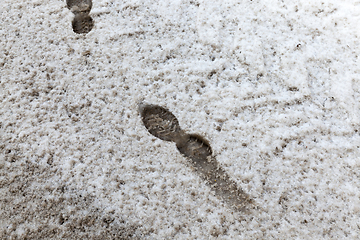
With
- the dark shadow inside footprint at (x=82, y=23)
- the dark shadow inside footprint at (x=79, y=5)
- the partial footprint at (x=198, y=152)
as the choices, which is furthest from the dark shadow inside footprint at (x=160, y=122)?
the dark shadow inside footprint at (x=79, y=5)

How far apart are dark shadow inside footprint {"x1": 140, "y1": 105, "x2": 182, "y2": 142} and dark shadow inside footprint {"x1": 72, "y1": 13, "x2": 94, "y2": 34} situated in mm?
499

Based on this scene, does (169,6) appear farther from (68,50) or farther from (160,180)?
(160,180)

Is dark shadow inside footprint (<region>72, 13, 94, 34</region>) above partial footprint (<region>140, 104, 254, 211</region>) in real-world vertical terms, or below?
above

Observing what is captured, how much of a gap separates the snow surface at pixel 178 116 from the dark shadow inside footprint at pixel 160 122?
0.03 meters

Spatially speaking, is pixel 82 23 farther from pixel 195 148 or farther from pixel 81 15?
pixel 195 148

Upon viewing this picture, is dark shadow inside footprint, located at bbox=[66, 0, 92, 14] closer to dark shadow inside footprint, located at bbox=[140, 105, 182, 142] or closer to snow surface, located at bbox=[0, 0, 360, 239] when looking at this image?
snow surface, located at bbox=[0, 0, 360, 239]

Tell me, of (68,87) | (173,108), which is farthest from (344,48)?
(68,87)

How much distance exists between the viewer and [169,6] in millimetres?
1453

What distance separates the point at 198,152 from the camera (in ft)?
3.86

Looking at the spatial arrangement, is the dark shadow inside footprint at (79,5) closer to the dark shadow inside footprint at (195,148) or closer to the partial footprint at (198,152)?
the partial footprint at (198,152)

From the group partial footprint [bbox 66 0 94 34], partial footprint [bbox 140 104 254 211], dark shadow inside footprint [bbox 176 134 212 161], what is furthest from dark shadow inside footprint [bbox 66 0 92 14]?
dark shadow inside footprint [bbox 176 134 212 161]

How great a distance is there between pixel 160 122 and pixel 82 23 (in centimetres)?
64

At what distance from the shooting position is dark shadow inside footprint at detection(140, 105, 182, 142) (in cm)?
120

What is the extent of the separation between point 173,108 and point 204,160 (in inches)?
9.9
